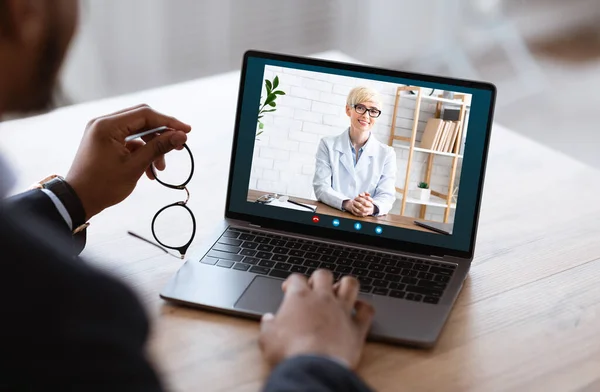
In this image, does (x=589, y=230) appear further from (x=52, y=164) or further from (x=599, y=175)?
(x=52, y=164)

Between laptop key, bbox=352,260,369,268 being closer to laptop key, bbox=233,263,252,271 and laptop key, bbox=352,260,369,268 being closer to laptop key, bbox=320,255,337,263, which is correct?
laptop key, bbox=320,255,337,263

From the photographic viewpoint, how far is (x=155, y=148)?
1.33 metres

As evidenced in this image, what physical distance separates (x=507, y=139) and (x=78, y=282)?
1.32 m

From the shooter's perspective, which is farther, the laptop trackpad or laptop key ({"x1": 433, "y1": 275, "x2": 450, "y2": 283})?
laptop key ({"x1": 433, "y1": 275, "x2": 450, "y2": 283})

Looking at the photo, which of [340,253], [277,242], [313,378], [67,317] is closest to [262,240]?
[277,242]

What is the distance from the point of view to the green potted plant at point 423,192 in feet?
4.12

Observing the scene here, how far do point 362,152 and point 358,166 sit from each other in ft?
0.08

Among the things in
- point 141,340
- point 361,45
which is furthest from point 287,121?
point 361,45

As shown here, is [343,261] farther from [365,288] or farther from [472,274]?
[472,274]

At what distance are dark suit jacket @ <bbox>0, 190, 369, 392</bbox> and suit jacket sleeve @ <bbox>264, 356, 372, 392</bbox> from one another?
17 cm

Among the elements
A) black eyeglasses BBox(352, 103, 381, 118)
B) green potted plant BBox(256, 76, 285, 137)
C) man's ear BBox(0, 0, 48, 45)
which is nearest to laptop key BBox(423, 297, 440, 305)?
black eyeglasses BBox(352, 103, 381, 118)

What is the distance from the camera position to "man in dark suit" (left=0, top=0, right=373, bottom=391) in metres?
0.67

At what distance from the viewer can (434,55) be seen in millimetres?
4598

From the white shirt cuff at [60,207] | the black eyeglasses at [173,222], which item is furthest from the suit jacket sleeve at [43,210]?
the black eyeglasses at [173,222]
